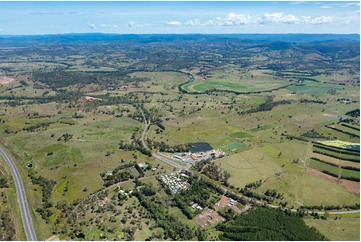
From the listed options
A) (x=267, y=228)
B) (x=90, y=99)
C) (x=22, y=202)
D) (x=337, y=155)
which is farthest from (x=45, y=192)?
(x=90, y=99)

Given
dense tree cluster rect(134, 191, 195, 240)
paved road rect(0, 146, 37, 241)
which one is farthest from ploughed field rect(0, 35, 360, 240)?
paved road rect(0, 146, 37, 241)

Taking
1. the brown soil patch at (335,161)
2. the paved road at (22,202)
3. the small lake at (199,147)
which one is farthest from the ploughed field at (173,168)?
the paved road at (22,202)

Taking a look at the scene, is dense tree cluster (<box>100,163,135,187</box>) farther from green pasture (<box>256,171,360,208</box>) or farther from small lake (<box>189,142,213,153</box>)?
green pasture (<box>256,171,360,208</box>)

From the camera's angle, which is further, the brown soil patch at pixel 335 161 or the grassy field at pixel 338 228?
the brown soil patch at pixel 335 161

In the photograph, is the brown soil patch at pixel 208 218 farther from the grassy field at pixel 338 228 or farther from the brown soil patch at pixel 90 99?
the brown soil patch at pixel 90 99

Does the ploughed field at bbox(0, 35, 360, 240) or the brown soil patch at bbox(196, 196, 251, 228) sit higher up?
the ploughed field at bbox(0, 35, 360, 240)
